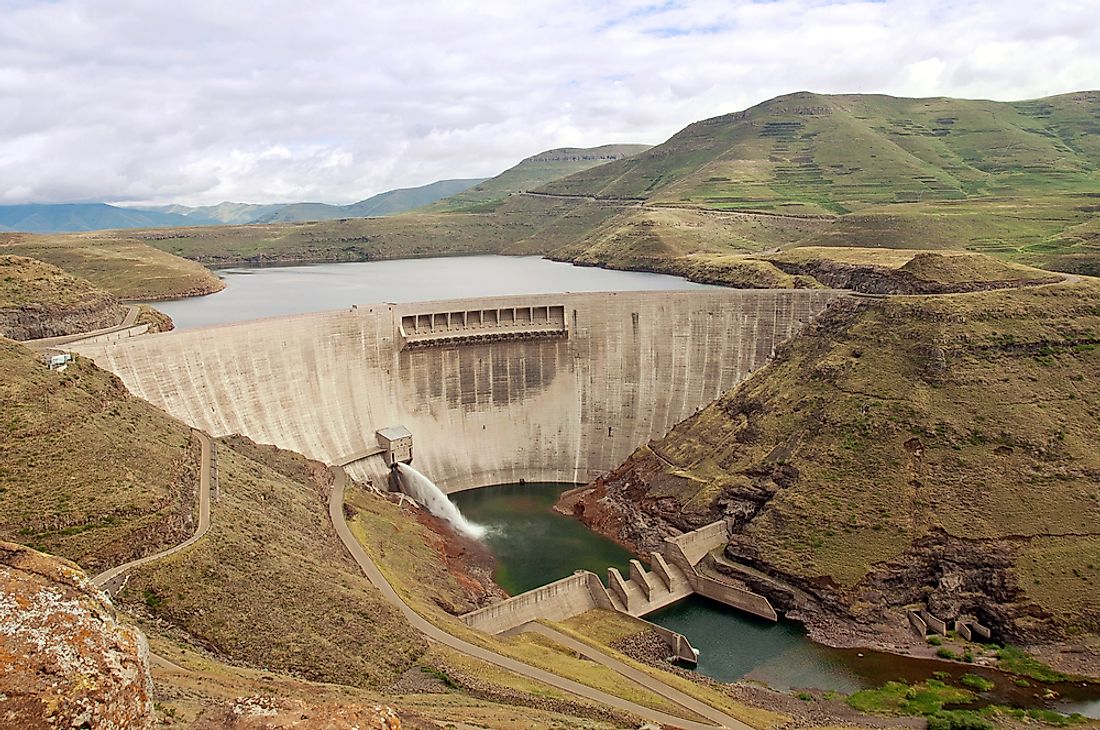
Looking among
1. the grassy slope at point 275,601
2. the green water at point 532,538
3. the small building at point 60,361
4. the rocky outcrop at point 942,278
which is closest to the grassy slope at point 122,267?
the green water at point 532,538

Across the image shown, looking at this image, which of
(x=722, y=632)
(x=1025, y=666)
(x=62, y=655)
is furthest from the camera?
(x=722, y=632)

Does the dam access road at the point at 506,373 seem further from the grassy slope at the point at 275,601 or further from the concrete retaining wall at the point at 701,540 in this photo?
the grassy slope at the point at 275,601

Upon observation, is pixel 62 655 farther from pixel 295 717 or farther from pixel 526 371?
pixel 526 371

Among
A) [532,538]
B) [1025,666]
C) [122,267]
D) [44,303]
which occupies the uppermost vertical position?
[122,267]

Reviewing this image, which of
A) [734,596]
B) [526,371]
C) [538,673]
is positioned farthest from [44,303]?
[734,596]

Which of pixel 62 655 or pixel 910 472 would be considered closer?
pixel 62 655

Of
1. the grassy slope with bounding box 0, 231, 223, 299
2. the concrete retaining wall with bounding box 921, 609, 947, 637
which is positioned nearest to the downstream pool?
the concrete retaining wall with bounding box 921, 609, 947, 637

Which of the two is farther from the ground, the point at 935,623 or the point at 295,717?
the point at 295,717
